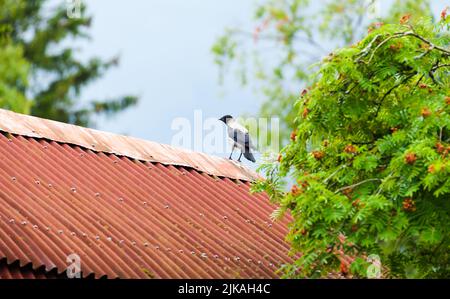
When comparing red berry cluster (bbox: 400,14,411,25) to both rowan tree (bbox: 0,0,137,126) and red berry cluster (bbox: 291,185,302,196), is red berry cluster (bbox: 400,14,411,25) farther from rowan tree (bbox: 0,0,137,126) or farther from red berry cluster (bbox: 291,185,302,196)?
rowan tree (bbox: 0,0,137,126)

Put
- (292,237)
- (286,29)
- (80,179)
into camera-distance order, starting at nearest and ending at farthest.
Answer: (292,237) < (80,179) < (286,29)

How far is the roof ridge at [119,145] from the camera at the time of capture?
38.6 ft

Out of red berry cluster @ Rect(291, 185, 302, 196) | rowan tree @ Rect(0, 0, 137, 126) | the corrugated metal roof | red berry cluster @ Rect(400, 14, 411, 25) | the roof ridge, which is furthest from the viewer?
rowan tree @ Rect(0, 0, 137, 126)

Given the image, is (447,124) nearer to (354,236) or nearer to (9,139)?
(354,236)

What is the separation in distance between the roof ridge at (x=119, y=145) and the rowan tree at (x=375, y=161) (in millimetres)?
2972

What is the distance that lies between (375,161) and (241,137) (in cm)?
462

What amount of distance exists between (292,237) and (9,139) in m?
3.89

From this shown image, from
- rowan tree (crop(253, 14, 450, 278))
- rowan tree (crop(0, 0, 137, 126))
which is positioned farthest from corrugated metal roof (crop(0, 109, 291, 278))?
rowan tree (crop(0, 0, 137, 126))

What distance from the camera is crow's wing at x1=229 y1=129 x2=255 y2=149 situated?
43.9ft

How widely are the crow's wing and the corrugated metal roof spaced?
2.12 ft

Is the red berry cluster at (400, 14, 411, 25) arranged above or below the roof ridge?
above

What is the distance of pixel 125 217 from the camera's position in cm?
1038

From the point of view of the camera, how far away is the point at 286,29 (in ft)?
96.3

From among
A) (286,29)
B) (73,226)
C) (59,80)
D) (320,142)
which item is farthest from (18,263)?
(59,80)
